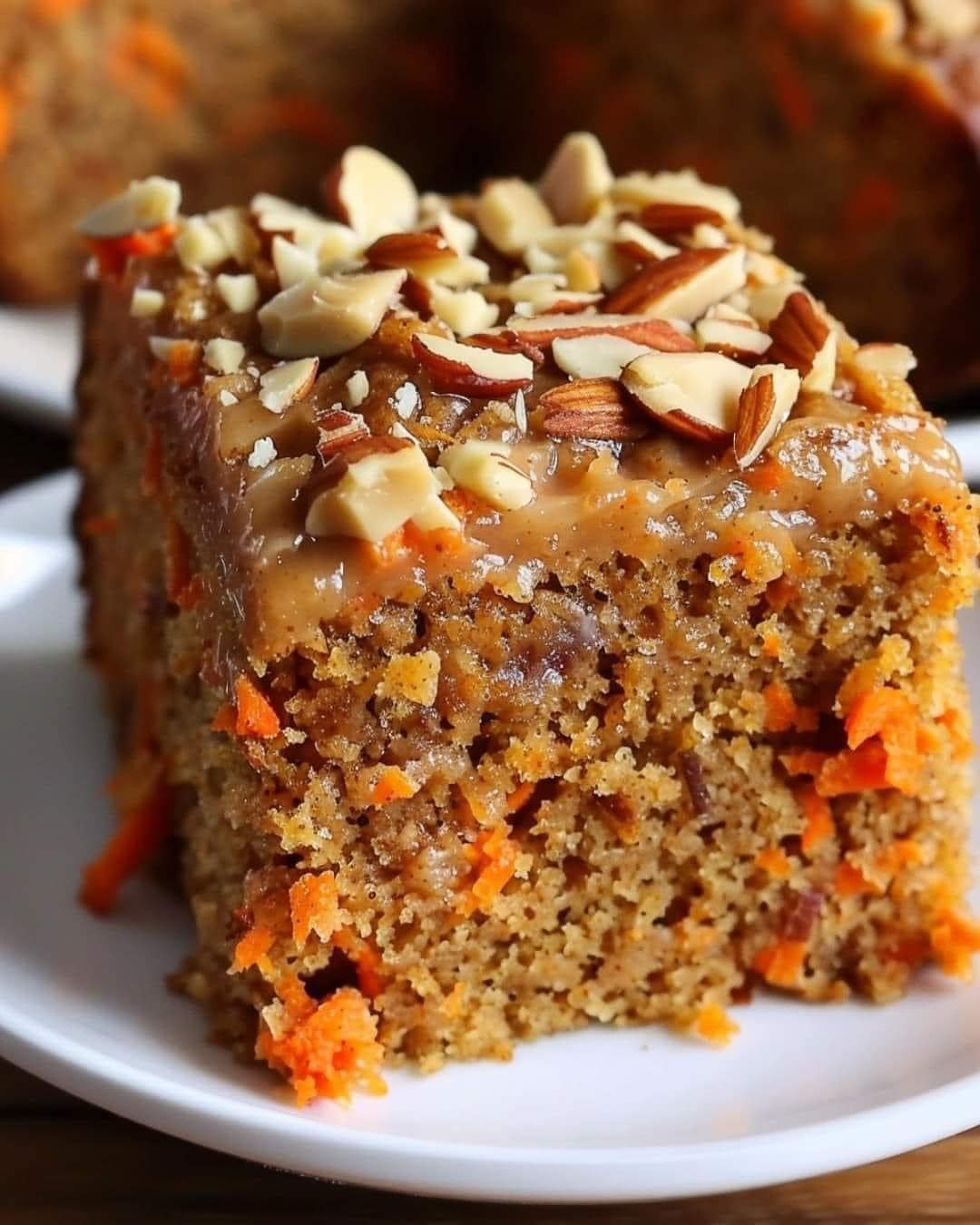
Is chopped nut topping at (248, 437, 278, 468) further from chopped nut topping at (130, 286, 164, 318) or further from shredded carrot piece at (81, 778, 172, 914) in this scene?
shredded carrot piece at (81, 778, 172, 914)

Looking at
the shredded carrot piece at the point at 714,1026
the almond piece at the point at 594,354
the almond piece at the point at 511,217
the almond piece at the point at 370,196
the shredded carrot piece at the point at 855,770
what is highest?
the almond piece at the point at 594,354

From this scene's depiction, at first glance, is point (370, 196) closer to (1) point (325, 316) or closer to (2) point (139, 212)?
(2) point (139, 212)

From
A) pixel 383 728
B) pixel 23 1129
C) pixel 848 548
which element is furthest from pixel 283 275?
pixel 23 1129

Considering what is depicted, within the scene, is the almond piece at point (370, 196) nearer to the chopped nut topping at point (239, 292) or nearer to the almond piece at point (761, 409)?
the chopped nut topping at point (239, 292)

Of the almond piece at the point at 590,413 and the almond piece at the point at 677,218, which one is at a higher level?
the almond piece at the point at 677,218

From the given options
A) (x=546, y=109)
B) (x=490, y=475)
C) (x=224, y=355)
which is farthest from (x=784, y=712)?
(x=546, y=109)

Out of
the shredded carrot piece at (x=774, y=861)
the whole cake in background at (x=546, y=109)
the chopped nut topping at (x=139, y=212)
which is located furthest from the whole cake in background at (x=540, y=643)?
the whole cake in background at (x=546, y=109)

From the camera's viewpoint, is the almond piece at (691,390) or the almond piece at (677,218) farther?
the almond piece at (677,218)
